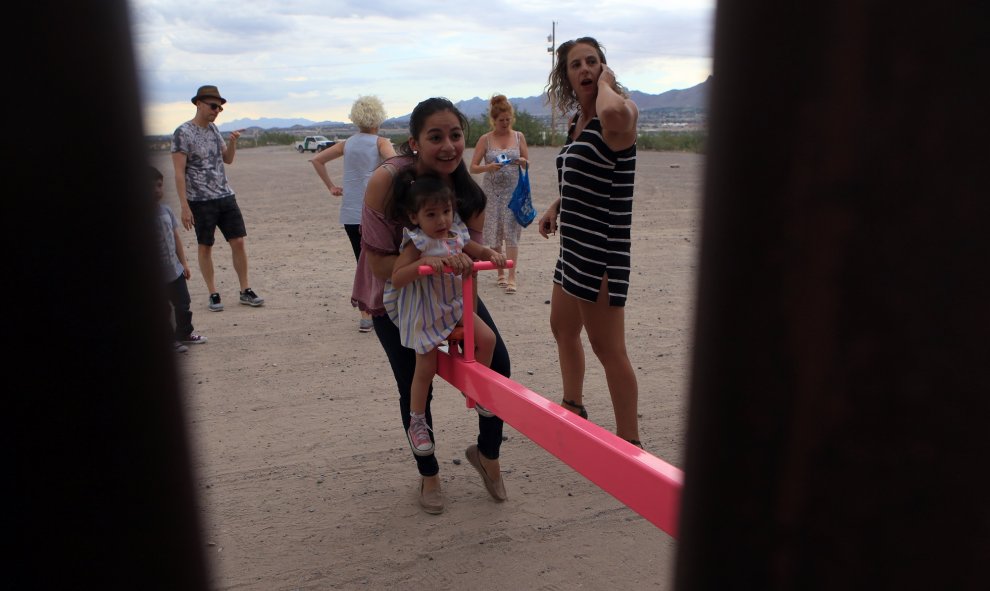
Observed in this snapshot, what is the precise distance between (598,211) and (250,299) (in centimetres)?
464

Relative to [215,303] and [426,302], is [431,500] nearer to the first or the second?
[426,302]

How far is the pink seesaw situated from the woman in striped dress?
1.75 feet

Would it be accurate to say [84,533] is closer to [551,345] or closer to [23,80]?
[23,80]

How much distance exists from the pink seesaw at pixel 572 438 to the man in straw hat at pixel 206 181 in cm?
396

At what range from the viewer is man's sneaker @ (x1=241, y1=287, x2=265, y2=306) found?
7.27 m

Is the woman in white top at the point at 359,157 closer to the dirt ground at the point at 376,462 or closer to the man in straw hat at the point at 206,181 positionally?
the dirt ground at the point at 376,462

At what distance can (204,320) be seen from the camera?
683 centimetres

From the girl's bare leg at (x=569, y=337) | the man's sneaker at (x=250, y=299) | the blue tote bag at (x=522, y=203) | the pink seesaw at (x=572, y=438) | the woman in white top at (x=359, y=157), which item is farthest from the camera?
the man's sneaker at (x=250, y=299)

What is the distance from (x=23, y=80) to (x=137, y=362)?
0.13 metres

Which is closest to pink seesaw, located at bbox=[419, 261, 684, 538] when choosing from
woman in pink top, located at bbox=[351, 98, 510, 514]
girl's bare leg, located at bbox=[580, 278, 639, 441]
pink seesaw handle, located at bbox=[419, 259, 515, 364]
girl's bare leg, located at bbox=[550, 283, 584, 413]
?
pink seesaw handle, located at bbox=[419, 259, 515, 364]

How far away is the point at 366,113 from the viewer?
6.09 m

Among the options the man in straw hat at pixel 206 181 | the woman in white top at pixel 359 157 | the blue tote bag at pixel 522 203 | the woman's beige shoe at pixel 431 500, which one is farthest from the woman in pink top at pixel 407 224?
the man in straw hat at pixel 206 181

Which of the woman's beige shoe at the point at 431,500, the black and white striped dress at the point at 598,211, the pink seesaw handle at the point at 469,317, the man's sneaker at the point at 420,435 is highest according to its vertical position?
the black and white striped dress at the point at 598,211

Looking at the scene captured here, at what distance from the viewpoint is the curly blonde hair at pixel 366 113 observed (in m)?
6.09
